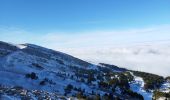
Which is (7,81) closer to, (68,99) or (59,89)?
(59,89)

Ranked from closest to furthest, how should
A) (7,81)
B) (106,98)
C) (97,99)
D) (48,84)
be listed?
(97,99) → (106,98) → (7,81) → (48,84)

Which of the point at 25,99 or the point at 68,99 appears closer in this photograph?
the point at 25,99

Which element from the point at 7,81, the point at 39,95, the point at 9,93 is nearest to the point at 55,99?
the point at 39,95

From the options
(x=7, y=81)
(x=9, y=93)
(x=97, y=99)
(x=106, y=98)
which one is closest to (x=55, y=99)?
(x=9, y=93)

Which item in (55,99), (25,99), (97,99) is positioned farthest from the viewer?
(97,99)

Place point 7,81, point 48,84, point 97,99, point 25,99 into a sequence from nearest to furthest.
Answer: point 25,99
point 97,99
point 7,81
point 48,84

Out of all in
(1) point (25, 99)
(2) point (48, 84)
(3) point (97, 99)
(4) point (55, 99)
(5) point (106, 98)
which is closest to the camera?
(1) point (25, 99)

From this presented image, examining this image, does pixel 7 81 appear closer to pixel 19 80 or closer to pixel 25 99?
pixel 19 80

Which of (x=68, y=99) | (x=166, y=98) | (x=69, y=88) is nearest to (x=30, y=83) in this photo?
(x=69, y=88)

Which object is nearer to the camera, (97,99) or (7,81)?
(97,99)
